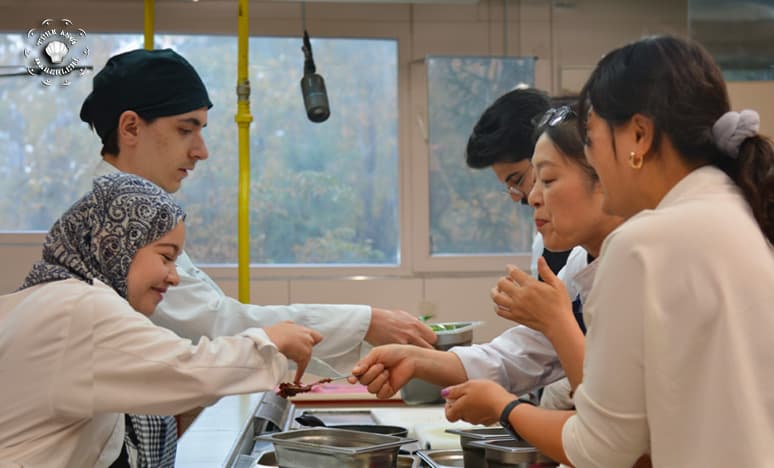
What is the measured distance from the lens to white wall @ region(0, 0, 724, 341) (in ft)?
13.9

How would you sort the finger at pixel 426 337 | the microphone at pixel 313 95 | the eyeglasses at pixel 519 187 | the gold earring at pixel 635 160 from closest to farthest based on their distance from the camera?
the gold earring at pixel 635 160 → the finger at pixel 426 337 → the eyeglasses at pixel 519 187 → the microphone at pixel 313 95

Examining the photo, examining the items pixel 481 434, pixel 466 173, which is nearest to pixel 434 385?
pixel 481 434

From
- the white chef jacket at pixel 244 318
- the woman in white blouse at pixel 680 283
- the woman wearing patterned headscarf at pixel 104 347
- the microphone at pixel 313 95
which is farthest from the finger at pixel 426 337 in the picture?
the microphone at pixel 313 95

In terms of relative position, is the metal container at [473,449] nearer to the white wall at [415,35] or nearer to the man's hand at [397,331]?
the man's hand at [397,331]

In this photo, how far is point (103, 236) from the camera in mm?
1720

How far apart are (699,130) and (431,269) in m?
3.10

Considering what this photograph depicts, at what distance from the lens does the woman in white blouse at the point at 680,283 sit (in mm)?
1184

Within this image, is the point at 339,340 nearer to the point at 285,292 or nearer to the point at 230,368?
the point at 230,368

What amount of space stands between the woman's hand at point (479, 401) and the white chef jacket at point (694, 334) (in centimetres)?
41

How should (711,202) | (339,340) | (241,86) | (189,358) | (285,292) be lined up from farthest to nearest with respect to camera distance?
(285,292)
(241,86)
(339,340)
(189,358)
(711,202)

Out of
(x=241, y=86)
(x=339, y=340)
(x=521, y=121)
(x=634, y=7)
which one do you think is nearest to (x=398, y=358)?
(x=339, y=340)

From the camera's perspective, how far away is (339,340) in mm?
2371

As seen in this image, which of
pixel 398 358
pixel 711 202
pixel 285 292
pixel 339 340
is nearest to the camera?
pixel 711 202

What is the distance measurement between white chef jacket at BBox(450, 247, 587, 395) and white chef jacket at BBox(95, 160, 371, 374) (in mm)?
324
